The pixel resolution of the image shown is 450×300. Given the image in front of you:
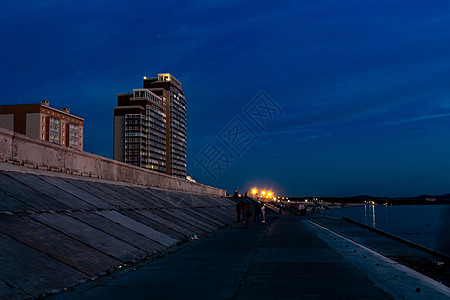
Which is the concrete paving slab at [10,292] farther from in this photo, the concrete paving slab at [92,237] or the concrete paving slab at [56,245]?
the concrete paving slab at [92,237]

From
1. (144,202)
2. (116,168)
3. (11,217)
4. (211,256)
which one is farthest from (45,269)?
(116,168)

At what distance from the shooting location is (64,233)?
9.45 meters

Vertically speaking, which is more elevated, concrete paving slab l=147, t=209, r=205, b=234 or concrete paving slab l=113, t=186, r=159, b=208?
concrete paving slab l=113, t=186, r=159, b=208

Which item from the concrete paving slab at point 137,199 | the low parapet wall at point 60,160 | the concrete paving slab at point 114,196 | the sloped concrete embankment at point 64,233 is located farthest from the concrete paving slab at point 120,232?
the concrete paving slab at point 137,199

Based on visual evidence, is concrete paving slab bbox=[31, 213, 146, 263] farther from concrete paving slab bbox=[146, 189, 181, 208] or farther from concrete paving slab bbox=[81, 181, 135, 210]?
concrete paving slab bbox=[146, 189, 181, 208]

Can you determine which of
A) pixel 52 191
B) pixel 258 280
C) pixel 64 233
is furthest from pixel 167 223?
pixel 258 280

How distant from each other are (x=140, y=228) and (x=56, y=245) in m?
5.20

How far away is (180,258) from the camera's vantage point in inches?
439

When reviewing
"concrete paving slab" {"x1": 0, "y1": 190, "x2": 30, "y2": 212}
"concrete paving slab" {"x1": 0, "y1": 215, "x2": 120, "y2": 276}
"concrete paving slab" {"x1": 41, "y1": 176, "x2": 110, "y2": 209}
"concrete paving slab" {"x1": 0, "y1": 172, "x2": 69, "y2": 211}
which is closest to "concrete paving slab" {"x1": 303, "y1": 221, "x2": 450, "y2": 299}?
"concrete paving slab" {"x1": 0, "y1": 215, "x2": 120, "y2": 276}

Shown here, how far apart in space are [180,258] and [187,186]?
98.2 ft

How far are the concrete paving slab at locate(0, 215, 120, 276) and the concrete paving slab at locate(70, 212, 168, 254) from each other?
78.8 inches

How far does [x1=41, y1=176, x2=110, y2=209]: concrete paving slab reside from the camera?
13.7 meters

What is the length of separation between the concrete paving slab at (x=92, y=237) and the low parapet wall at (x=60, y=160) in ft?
12.0

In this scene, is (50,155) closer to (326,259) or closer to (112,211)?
(112,211)
